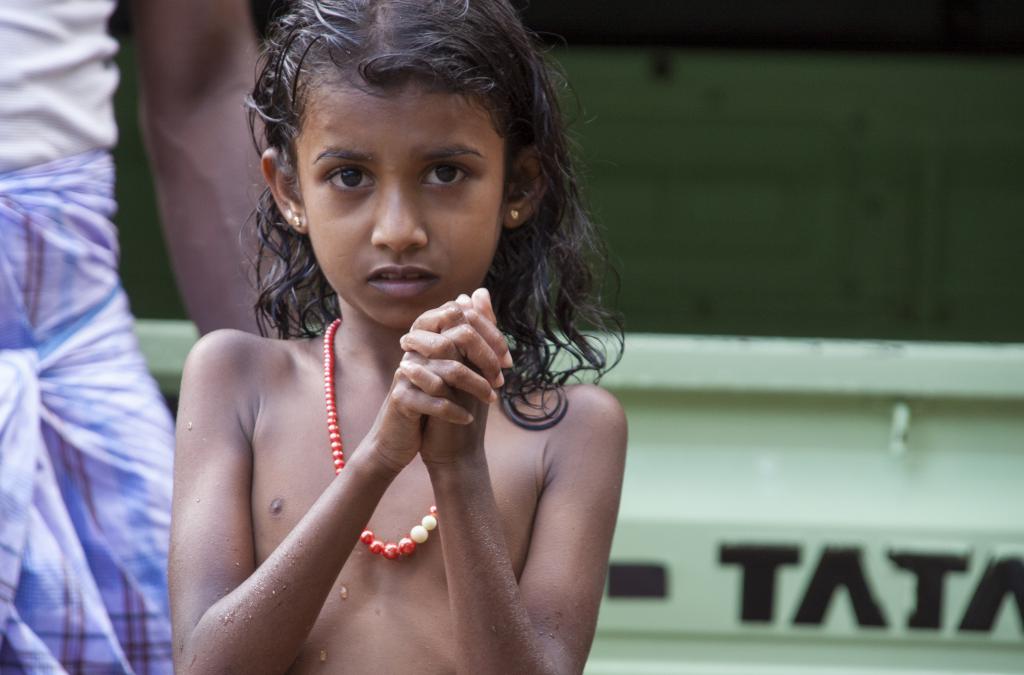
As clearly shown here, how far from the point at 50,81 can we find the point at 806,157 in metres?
3.18

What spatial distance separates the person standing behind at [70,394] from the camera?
1.38 m

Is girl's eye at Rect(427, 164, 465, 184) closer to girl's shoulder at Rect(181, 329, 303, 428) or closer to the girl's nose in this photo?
the girl's nose

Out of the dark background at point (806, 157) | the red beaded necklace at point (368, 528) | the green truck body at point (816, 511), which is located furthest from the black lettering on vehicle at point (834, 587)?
the dark background at point (806, 157)

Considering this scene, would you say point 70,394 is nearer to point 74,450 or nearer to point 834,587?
point 74,450

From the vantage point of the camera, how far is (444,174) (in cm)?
126

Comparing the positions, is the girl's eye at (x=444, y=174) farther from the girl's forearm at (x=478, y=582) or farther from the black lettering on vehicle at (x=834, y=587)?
the black lettering on vehicle at (x=834, y=587)

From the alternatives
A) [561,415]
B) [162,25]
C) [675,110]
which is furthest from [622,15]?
[561,415]

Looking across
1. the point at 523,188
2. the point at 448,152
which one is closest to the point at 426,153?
the point at 448,152

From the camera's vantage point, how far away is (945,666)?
8.55 feet

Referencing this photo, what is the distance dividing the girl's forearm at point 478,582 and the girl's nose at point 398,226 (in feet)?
0.65

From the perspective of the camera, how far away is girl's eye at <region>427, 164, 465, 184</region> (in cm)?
125

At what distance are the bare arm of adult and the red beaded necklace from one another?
0.25m

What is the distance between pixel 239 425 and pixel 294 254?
9.3 inches

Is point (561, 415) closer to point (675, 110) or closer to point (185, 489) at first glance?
point (185, 489)
